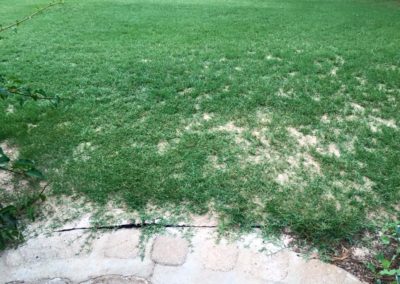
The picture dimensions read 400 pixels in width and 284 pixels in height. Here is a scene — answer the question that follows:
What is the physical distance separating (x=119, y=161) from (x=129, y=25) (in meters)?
3.80

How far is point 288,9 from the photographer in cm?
716

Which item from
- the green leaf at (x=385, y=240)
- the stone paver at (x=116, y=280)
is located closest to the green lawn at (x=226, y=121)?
the green leaf at (x=385, y=240)

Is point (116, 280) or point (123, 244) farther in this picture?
point (123, 244)

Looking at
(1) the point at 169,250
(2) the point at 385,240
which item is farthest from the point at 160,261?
(2) the point at 385,240

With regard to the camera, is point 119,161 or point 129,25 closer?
point 119,161

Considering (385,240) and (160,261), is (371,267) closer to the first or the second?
(385,240)

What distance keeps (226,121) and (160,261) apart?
1.40 m

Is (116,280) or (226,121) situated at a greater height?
(226,121)

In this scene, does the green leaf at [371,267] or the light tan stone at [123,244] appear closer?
the green leaf at [371,267]

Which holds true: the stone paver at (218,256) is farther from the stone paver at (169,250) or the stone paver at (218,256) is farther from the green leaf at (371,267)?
the green leaf at (371,267)

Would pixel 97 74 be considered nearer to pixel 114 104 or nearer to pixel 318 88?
pixel 114 104

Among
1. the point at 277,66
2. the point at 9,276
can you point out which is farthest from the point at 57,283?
the point at 277,66

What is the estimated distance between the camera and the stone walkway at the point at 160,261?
187 centimetres

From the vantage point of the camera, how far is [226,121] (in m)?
3.10
